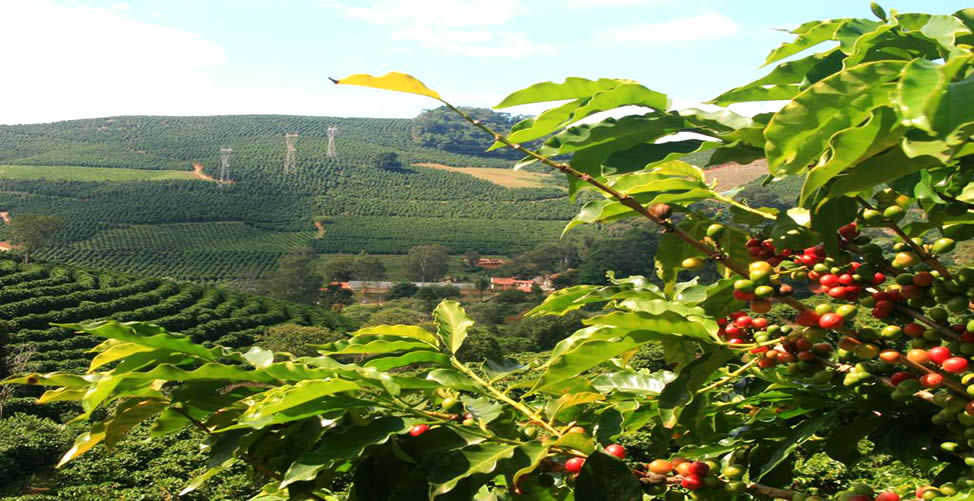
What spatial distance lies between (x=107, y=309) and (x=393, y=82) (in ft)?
135

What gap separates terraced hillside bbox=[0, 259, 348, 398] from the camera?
32.8 m

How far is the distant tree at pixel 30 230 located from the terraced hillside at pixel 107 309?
53.5 feet

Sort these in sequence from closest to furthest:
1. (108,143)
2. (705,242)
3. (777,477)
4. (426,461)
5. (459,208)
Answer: (426,461), (705,242), (777,477), (459,208), (108,143)

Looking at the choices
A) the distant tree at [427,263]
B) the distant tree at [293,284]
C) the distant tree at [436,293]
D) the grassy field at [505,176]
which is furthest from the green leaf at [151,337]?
the grassy field at [505,176]

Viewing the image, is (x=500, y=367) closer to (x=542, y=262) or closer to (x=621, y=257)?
(x=621, y=257)

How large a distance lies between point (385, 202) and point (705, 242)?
9429 centimetres

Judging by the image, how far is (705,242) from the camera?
3.50 ft

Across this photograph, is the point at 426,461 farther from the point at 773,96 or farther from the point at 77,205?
the point at 77,205

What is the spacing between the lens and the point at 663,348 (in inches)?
38.0

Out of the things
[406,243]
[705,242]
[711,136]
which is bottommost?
[406,243]

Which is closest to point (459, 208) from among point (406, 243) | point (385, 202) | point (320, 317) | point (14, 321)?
point (385, 202)

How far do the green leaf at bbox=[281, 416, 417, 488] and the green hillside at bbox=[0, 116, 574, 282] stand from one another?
6446 cm

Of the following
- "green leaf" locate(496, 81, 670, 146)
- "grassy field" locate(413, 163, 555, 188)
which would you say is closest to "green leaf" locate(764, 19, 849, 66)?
"green leaf" locate(496, 81, 670, 146)

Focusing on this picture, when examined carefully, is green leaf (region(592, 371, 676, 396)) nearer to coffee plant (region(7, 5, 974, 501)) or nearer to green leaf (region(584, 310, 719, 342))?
coffee plant (region(7, 5, 974, 501))
